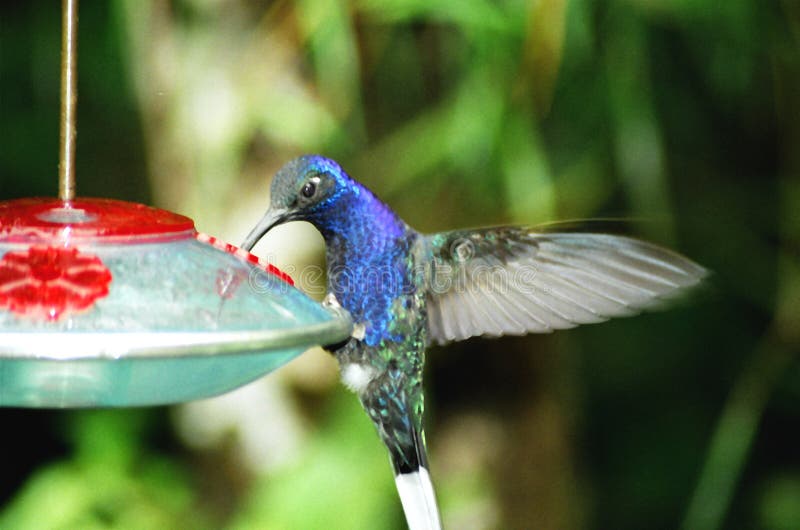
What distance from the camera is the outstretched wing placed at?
1.46m

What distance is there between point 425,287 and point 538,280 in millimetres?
164

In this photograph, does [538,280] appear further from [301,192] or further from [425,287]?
[301,192]

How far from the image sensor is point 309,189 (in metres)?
1.41

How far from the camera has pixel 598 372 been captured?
10.4ft

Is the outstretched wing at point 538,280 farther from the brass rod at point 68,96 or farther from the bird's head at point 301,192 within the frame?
the brass rod at point 68,96

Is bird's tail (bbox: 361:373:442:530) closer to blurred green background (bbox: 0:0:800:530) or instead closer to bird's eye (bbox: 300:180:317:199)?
bird's eye (bbox: 300:180:317:199)

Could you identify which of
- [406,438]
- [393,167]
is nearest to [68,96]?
[406,438]

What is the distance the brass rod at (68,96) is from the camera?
1.16 m

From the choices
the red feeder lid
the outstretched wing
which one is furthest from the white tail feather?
the red feeder lid

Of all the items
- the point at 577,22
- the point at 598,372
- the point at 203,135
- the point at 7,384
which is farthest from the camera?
the point at 598,372

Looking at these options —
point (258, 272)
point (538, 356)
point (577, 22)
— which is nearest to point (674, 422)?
point (538, 356)

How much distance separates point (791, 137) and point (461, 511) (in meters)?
1.14

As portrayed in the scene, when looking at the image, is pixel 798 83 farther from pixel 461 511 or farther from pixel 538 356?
pixel 461 511

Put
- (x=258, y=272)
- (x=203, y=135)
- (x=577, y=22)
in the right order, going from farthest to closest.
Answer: (x=203, y=135) < (x=577, y=22) < (x=258, y=272)
